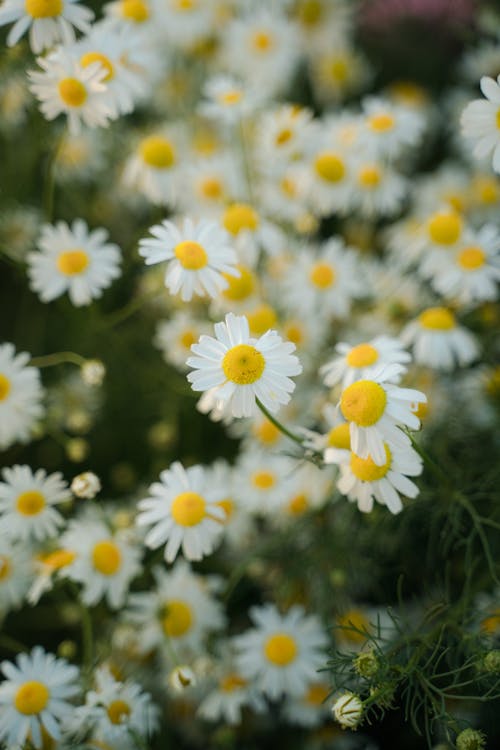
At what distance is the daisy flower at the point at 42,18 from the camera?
1.02m

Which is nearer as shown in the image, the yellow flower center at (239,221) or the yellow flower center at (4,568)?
the yellow flower center at (4,568)

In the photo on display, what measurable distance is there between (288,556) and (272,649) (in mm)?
157

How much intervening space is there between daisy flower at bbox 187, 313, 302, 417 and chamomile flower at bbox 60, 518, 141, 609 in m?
0.33

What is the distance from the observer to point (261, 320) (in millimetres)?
1146

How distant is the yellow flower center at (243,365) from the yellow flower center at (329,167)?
23.3 inches

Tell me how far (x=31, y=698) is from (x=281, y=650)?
0.36 m

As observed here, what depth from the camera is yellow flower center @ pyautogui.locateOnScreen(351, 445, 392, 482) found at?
0.88 m

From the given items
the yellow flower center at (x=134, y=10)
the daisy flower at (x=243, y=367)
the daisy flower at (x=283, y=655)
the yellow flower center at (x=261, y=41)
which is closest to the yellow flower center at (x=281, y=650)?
the daisy flower at (x=283, y=655)

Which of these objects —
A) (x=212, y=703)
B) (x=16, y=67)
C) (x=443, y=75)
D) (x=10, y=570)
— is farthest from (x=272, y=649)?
(x=443, y=75)

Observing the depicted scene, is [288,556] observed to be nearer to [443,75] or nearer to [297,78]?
[297,78]

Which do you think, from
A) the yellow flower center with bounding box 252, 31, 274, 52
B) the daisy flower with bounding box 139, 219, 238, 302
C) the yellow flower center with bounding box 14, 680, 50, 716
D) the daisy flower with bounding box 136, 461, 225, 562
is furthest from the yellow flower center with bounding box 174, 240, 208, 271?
the yellow flower center with bounding box 252, 31, 274, 52

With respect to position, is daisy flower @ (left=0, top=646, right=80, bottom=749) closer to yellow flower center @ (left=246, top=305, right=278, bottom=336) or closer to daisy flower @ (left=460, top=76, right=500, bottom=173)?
yellow flower center @ (left=246, top=305, right=278, bottom=336)

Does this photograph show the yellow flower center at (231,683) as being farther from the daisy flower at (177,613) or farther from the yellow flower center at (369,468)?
the yellow flower center at (369,468)

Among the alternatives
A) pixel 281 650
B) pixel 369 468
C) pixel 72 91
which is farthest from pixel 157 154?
pixel 281 650
